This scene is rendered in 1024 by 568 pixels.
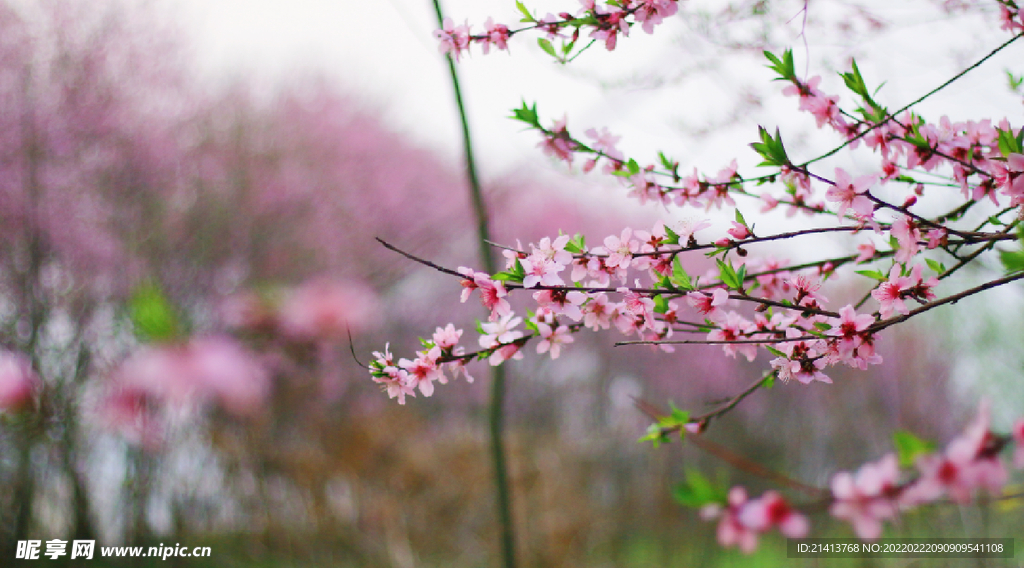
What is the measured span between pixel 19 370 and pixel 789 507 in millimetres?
4592

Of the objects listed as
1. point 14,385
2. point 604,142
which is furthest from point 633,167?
point 14,385

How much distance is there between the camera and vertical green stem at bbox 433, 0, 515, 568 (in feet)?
4.25

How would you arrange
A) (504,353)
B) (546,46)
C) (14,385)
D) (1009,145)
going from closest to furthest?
(1009,145), (504,353), (546,46), (14,385)

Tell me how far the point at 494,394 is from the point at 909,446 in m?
0.85

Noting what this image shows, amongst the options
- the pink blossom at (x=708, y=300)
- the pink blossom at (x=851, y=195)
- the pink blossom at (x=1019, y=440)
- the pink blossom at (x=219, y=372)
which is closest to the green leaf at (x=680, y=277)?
the pink blossom at (x=708, y=300)

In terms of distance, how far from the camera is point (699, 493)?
2.07 feet

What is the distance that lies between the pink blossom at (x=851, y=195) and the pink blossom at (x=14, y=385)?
4376 millimetres

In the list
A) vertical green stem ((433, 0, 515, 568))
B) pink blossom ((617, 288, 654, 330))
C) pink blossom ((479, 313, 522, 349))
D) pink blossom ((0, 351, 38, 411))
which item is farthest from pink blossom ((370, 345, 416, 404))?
pink blossom ((0, 351, 38, 411))

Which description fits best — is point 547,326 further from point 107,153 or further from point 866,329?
point 107,153

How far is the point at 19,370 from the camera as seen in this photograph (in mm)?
3689

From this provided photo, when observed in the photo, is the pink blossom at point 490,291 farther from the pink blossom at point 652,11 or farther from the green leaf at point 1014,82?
the green leaf at point 1014,82

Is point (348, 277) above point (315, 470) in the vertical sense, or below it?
above

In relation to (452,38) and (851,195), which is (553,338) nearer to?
(851,195)

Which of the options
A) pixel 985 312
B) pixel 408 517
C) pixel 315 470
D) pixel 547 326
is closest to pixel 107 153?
pixel 315 470
